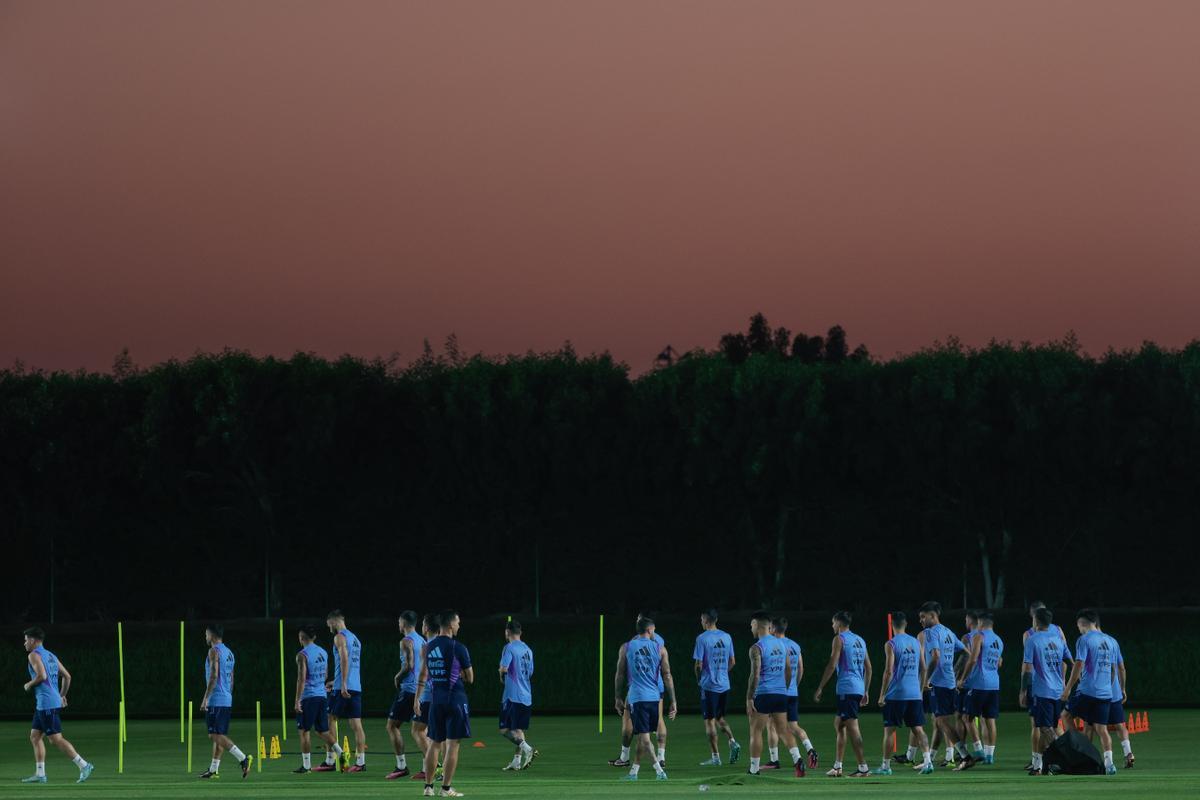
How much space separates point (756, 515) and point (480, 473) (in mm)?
9272

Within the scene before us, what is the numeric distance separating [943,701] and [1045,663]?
6.54 feet

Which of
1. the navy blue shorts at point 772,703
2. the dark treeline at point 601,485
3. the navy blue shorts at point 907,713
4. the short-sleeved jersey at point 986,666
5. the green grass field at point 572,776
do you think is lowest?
the green grass field at point 572,776

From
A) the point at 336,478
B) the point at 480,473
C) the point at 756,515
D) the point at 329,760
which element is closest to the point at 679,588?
the point at 756,515

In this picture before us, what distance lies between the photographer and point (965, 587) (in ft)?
197

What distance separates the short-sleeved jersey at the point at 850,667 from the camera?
26.2 metres

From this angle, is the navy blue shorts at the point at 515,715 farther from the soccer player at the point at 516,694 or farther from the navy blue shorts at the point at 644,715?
the navy blue shorts at the point at 644,715

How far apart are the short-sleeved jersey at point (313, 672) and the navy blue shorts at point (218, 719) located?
A: 4.08 ft

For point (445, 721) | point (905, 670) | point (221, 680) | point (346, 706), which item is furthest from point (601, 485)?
point (445, 721)

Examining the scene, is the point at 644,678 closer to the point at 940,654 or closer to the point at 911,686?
the point at 911,686

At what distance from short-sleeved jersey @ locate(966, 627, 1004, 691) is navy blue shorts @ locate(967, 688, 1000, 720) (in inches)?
2.8

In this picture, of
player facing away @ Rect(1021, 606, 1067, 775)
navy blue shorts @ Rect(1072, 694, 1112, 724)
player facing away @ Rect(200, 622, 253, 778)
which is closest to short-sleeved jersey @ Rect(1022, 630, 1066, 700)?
player facing away @ Rect(1021, 606, 1067, 775)

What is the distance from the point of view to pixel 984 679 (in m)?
27.0

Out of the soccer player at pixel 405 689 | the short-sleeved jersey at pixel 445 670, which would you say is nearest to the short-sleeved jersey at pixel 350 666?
the soccer player at pixel 405 689

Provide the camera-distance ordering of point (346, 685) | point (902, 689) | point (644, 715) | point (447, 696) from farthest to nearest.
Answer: point (346, 685) → point (644, 715) → point (902, 689) → point (447, 696)
